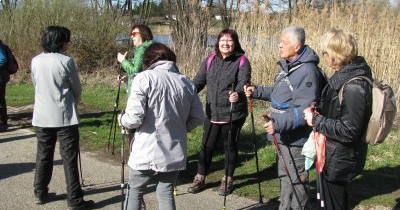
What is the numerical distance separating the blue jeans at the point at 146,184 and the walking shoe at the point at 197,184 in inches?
66.5

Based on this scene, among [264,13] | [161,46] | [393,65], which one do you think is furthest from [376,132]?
[264,13]

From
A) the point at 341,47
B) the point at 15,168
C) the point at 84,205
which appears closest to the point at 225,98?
the point at 84,205

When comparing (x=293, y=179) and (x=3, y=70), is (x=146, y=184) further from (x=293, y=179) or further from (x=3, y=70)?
(x=3, y=70)

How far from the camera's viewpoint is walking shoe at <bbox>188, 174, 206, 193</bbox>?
19.2ft

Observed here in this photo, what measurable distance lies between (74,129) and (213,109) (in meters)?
1.59

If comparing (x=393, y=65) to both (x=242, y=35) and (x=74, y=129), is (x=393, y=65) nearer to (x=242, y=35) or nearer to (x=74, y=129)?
(x=242, y=35)

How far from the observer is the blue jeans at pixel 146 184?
13.4 feet

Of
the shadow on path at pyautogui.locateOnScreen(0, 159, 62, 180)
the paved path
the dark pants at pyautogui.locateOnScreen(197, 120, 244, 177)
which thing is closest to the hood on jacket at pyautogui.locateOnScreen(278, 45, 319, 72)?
the dark pants at pyautogui.locateOnScreen(197, 120, 244, 177)

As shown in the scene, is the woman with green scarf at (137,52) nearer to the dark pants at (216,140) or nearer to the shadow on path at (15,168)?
the dark pants at (216,140)

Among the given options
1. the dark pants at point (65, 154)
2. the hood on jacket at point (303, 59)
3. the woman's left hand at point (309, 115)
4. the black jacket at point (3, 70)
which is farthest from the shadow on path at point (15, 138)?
the woman's left hand at point (309, 115)

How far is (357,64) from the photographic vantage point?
11.8 ft

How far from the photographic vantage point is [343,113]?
355 cm

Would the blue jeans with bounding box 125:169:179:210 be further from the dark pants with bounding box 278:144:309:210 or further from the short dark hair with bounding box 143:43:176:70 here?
the dark pants with bounding box 278:144:309:210

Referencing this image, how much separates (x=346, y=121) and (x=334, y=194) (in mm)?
706
